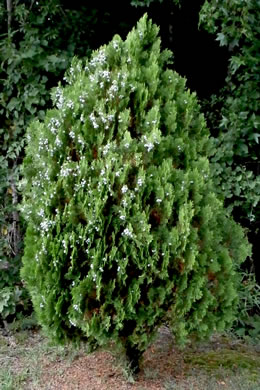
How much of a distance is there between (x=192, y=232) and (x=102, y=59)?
3.84ft

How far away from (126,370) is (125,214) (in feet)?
4.00

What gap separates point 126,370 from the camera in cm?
369

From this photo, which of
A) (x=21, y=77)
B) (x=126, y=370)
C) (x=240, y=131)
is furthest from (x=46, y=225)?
(x=240, y=131)

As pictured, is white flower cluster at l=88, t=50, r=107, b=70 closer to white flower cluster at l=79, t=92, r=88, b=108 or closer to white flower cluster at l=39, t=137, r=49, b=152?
white flower cluster at l=79, t=92, r=88, b=108

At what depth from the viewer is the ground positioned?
3701 mm

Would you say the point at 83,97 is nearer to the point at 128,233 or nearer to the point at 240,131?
the point at 128,233

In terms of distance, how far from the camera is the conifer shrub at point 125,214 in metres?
3.12

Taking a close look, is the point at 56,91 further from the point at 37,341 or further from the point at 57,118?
the point at 37,341

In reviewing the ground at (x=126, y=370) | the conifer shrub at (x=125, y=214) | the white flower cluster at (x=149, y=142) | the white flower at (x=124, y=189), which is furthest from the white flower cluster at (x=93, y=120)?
the ground at (x=126, y=370)

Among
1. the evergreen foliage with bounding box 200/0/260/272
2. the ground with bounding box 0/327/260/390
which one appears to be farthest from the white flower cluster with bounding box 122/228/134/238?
the evergreen foliage with bounding box 200/0/260/272

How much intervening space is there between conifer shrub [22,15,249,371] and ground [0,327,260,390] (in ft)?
1.47

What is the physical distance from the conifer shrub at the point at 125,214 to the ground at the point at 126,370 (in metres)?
0.45

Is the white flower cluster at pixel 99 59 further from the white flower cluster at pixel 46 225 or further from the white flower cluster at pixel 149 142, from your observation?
the white flower cluster at pixel 46 225

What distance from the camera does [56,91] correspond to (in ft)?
11.9
